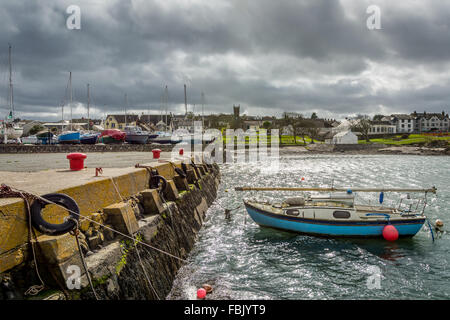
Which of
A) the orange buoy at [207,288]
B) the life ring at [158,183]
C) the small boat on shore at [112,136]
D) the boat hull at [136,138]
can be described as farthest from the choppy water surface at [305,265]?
the small boat on shore at [112,136]

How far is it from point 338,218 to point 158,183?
9720mm

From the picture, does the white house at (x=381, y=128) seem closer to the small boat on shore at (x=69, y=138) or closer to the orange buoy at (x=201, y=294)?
the small boat on shore at (x=69, y=138)

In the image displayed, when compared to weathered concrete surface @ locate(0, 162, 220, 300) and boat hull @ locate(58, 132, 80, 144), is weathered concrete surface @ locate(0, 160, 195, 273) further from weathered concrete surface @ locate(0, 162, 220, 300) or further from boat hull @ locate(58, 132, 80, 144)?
boat hull @ locate(58, 132, 80, 144)

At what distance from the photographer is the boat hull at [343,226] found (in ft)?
49.0

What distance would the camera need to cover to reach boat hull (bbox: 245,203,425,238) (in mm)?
14922

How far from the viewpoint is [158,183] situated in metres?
11.5

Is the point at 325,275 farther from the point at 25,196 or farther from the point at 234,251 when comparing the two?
the point at 25,196

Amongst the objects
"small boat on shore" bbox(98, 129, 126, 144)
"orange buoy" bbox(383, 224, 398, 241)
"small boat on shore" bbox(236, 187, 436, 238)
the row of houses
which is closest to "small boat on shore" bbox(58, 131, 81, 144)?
"small boat on shore" bbox(98, 129, 126, 144)

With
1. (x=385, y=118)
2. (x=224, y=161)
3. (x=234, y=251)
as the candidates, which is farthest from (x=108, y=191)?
(x=385, y=118)

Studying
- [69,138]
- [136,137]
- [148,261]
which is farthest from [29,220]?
[69,138]

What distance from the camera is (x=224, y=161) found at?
65812 mm

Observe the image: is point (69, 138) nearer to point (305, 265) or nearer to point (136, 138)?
point (136, 138)

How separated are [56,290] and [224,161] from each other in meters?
61.2

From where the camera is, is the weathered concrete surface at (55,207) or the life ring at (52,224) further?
the life ring at (52,224)
